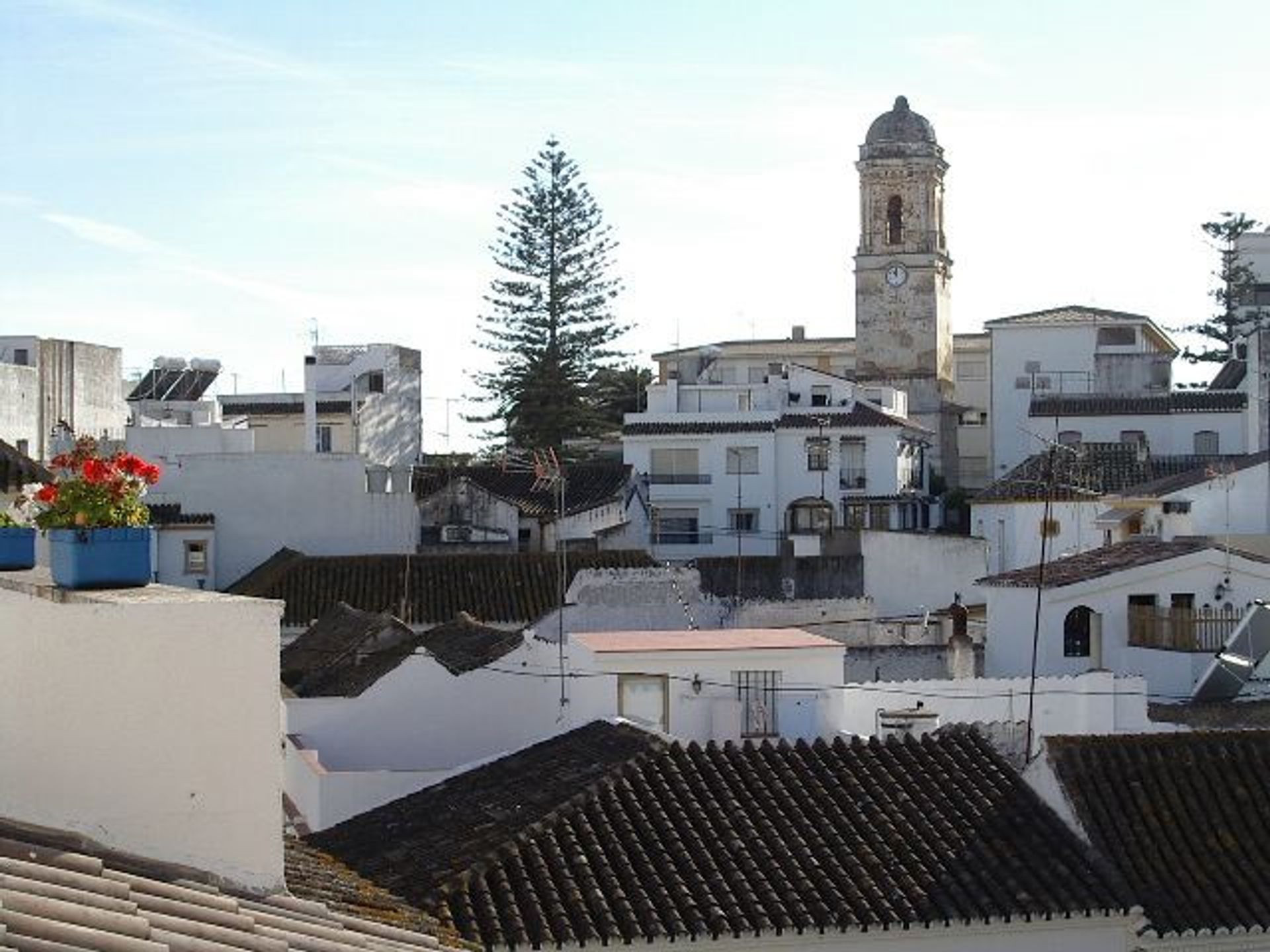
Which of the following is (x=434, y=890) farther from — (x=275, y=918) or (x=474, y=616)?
(x=474, y=616)

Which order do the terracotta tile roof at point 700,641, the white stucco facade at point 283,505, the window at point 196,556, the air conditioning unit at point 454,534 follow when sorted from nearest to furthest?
the terracotta tile roof at point 700,641 → the window at point 196,556 → the white stucco facade at point 283,505 → the air conditioning unit at point 454,534

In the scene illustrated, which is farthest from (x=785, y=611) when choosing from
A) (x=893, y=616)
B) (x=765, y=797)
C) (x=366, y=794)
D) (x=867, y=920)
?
(x=867, y=920)

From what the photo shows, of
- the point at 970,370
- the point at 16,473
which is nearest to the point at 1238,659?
the point at 16,473

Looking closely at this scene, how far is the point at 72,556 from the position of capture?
854cm

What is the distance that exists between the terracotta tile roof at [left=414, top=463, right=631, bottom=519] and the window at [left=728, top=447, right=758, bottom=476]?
8.63 feet

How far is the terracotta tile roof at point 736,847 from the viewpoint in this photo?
1464 centimetres

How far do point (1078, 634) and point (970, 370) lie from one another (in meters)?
45.0

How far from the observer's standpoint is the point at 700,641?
77.3ft

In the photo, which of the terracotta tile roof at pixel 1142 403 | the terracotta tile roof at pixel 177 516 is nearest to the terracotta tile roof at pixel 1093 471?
the terracotta tile roof at pixel 1142 403

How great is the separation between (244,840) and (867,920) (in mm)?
7133

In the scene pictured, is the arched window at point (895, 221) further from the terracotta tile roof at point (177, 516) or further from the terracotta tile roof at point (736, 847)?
the terracotta tile roof at point (736, 847)

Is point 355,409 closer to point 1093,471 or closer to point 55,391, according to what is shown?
point 55,391

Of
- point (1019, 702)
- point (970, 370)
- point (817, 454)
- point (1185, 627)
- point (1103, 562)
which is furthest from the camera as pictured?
point (970, 370)

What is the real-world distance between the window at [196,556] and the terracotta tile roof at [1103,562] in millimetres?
18918
